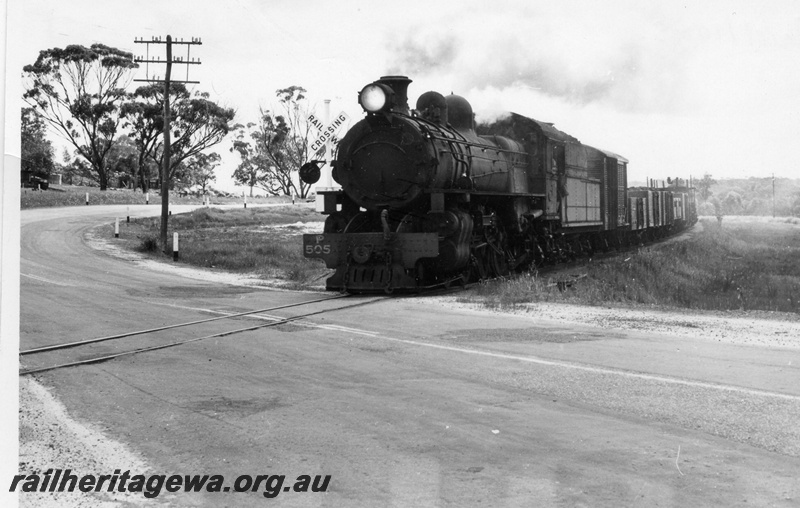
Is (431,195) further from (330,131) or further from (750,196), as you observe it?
(750,196)

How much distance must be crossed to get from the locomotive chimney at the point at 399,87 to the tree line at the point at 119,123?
15.8 feet

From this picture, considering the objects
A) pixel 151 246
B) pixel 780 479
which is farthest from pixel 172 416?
pixel 151 246

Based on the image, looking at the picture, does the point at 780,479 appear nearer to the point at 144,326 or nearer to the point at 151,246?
the point at 144,326

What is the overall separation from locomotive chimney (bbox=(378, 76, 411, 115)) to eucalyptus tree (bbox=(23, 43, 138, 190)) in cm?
509

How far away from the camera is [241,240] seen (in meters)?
29.6

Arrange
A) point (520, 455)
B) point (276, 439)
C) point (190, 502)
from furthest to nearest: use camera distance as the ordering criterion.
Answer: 1. point (276, 439)
2. point (520, 455)
3. point (190, 502)

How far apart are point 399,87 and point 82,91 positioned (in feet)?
21.8

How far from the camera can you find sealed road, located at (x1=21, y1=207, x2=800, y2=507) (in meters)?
4.42

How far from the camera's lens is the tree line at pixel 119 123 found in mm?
8273

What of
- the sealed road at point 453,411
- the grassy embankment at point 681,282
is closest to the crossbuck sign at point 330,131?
the grassy embankment at point 681,282

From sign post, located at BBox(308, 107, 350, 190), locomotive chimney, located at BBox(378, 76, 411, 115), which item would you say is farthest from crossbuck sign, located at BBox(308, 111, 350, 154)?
locomotive chimney, located at BBox(378, 76, 411, 115)

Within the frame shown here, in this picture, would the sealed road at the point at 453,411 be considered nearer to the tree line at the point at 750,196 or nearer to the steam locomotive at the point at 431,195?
the steam locomotive at the point at 431,195

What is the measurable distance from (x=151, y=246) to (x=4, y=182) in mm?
21651

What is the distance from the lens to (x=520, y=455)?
16.1ft
